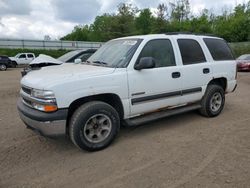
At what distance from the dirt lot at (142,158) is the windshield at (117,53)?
4.48ft

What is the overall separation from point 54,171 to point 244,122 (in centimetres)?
400

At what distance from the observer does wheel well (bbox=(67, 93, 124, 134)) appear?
13.0 feet

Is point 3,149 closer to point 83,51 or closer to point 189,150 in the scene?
point 189,150

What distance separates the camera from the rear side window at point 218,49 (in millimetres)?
5656

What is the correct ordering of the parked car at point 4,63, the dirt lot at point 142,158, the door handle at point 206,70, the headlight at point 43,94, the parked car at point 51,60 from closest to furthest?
the dirt lot at point 142,158 → the headlight at point 43,94 → the door handle at point 206,70 → the parked car at point 51,60 → the parked car at point 4,63

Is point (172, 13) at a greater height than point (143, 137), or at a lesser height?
greater

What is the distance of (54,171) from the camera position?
11.4 ft

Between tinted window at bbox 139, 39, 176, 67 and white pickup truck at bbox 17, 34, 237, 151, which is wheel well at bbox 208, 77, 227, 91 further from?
tinted window at bbox 139, 39, 176, 67

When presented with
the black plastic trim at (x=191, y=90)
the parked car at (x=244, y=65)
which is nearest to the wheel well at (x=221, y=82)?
the black plastic trim at (x=191, y=90)

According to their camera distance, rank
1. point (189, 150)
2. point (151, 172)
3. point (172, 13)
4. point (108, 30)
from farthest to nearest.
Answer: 1. point (172, 13)
2. point (108, 30)
3. point (189, 150)
4. point (151, 172)

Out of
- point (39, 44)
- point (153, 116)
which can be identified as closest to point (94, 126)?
point (153, 116)

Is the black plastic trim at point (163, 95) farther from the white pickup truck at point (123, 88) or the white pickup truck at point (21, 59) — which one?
the white pickup truck at point (21, 59)

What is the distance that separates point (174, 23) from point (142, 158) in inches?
2155

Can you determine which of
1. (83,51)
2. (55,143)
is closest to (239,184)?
(55,143)
